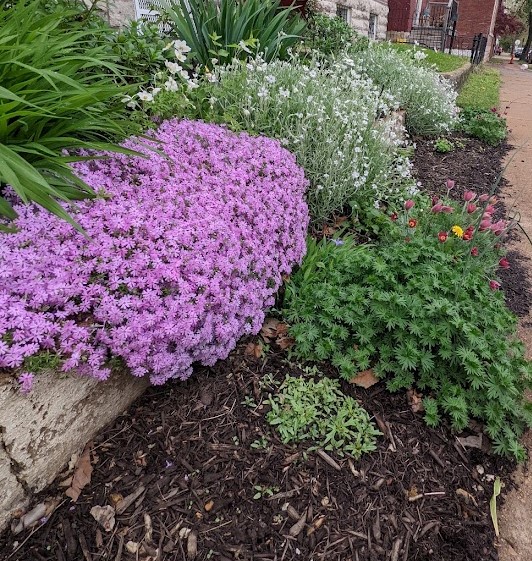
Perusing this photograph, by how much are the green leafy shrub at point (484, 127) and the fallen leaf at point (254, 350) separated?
682 cm

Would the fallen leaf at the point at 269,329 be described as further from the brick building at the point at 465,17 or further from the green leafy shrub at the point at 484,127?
the brick building at the point at 465,17

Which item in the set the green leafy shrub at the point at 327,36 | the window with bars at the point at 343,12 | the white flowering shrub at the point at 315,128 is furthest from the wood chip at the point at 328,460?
the window with bars at the point at 343,12

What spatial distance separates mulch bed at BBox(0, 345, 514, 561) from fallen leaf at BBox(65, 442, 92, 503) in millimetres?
28

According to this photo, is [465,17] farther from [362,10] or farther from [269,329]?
[269,329]

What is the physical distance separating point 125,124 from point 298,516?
7.58ft

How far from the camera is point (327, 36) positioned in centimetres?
809

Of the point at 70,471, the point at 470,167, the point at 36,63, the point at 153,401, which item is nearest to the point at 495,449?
the point at 153,401

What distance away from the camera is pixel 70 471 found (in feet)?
6.71

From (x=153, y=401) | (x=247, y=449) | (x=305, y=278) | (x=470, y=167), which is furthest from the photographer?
(x=470, y=167)

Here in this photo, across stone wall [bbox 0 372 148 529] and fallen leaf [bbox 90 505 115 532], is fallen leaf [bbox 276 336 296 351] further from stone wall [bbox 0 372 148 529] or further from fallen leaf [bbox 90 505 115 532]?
fallen leaf [bbox 90 505 115 532]

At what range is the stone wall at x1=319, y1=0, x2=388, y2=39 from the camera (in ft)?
33.9

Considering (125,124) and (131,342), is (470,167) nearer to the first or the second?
(125,124)

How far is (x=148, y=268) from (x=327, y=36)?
7.60 m

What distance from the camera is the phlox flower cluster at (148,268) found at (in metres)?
1.86
